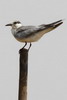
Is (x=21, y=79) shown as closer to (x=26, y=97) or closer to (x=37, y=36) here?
(x=26, y=97)

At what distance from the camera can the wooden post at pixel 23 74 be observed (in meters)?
2.34

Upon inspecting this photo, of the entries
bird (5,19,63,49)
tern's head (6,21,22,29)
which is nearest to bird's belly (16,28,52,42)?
bird (5,19,63,49)

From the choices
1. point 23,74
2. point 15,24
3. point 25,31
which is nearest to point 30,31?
point 25,31

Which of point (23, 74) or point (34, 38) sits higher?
point (34, 38)

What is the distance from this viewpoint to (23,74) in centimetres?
234

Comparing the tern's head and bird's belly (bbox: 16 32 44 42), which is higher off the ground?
the tern's head

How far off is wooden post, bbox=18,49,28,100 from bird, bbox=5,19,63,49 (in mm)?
75

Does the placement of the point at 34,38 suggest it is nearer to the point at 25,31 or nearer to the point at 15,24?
the point at 25,31

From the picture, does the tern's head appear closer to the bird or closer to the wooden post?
the bird

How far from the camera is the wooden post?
2.34 m

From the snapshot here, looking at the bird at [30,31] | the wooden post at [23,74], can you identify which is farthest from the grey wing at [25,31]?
the wooden post at [23,74]

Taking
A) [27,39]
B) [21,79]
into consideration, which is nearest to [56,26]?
[27,39]

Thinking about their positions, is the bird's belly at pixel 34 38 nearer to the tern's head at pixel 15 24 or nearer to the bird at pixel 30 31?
the bird at pixel 30 31

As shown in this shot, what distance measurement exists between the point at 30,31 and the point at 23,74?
265 millimetres
